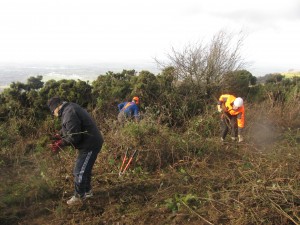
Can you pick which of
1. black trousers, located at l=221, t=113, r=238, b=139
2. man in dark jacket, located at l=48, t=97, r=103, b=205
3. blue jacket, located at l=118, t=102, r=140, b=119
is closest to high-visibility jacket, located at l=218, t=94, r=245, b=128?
black trousers, located at l=221, t=113, r=238, b=139

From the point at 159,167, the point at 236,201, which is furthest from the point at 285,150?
the point at 159,167

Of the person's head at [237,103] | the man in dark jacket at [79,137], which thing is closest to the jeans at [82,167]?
the man in dark jacket at [79,137]

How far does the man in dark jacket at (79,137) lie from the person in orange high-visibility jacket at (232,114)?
12.2 feet

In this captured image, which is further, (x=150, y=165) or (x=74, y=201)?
(x=150, y=165)

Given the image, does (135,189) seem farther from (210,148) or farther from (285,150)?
(285,150)

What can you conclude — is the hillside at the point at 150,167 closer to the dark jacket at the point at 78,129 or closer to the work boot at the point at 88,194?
the work boot at the point at 88,194

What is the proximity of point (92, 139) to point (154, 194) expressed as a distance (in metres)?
1.42

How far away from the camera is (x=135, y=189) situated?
494cm

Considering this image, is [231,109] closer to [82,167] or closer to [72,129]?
[82,167]

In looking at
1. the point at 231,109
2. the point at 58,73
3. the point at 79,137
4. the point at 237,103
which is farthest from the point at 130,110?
the point at 58,73

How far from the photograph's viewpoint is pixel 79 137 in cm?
418

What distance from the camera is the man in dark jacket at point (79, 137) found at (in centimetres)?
408

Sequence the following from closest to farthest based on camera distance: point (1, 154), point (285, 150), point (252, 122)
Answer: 1. point (285, 150)
2. point (1, 154)
3. point (252, 122)

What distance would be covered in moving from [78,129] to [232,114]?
13.9 ft
